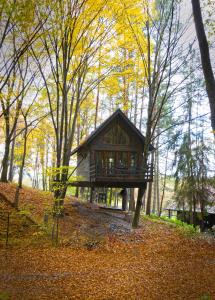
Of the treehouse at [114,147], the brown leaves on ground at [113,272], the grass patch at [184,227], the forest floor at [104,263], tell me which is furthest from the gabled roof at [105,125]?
the brown leaves on ground at [113,272]

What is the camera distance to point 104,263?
1124 cm

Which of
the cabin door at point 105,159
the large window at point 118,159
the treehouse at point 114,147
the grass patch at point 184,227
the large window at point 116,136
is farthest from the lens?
the large window at point 116,136

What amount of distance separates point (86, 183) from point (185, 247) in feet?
35.8

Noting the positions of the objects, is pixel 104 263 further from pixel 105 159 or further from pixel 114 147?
pixel 114 147

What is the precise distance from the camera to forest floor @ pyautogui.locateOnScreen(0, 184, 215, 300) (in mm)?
7890

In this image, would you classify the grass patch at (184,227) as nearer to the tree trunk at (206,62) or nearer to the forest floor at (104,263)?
the forest floor at (104,263)

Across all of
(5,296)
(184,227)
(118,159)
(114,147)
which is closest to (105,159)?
(118,159)

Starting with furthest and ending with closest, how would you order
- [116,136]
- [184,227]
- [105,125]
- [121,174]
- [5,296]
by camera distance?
[116,136], [105,125], [184,227], [121,174], [5,296]

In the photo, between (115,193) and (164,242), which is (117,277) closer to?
(164,242)

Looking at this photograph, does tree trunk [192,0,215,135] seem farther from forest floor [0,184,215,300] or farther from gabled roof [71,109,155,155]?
gabled roof [71,109,155,155]

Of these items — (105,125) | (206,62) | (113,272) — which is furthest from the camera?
A: (105,125)

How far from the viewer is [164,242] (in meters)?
15.8

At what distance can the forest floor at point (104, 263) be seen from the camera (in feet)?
25.9

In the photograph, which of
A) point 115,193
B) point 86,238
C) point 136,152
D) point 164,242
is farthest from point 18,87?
point 115,193
